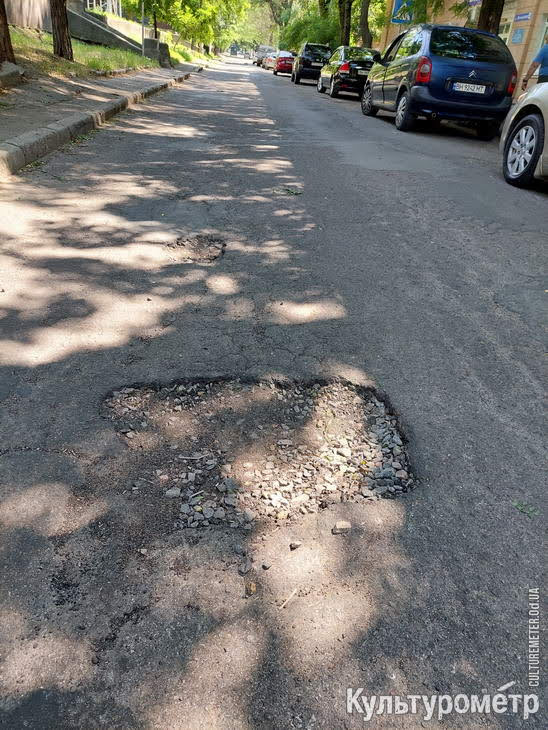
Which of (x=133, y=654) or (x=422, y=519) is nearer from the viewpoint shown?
(x=133, y=654)

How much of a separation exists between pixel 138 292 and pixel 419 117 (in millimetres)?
8982

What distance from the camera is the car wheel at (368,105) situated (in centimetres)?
1312

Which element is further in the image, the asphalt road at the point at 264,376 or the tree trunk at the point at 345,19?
the tree trunk at the point at 345,19

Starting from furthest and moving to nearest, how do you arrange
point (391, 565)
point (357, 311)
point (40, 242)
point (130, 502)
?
1. point (40, 242)
2. point (357, 311)
3. point (130, 502)
4. point (391, 565)

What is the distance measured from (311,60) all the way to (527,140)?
74.3ft

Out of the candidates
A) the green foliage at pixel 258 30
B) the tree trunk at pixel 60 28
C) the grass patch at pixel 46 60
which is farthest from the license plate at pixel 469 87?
the green foliage at pixel 258 30

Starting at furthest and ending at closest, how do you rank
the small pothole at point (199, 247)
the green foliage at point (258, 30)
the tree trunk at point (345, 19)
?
the green foliage at point (258, 30), the tree trunk at point (345, 19), the small pothole at point (199, 247)

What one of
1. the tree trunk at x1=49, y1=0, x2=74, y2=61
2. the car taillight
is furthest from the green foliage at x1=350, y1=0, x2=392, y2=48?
the car taillight

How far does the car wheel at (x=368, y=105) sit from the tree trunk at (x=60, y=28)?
7496 millimetres

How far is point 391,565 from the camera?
172 cm

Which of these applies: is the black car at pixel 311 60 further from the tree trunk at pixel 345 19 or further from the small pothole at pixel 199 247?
the small pothole at pixel 199 247

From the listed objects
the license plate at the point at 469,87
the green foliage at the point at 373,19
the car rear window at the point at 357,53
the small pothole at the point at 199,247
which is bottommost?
the small pothole at the point at 199,247

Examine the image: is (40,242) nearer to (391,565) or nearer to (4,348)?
(4,348)

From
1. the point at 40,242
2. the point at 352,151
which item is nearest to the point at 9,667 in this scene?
the point at 40,242
